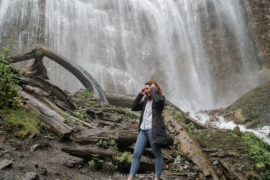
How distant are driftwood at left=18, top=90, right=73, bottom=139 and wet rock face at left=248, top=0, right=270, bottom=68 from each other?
2194 centimetres

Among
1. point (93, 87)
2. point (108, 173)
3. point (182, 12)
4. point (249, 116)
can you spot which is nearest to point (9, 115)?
point (108, 173)

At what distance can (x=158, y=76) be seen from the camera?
896 inches

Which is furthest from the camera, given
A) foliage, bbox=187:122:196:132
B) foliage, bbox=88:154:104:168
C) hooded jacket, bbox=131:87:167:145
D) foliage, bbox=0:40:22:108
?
foliage, bbox=187:122:196:132

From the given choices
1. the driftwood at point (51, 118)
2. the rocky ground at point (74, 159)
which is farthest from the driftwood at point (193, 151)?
the driftwood at point (51, 118)

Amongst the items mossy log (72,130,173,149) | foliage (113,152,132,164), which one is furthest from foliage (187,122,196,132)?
foliage (113,152,132,164)

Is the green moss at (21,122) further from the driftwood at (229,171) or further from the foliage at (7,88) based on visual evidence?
the driftwood at (229,171)

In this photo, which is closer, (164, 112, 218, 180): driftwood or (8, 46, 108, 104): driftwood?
(164, 112, 218, 180): driftwood

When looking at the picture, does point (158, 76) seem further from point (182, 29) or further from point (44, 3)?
point (44, 3)

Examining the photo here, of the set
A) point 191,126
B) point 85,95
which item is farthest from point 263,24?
point 85,95

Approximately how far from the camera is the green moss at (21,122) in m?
3.97

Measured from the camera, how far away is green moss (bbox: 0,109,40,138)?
3.97 meters

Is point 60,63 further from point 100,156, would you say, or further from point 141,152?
point 141,152

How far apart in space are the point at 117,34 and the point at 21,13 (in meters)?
9.14

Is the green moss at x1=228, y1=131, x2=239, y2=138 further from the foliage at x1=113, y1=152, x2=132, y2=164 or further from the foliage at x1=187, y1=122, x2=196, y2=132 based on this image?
the foliage at x1=113, y1=152, x2=132, y2=164
